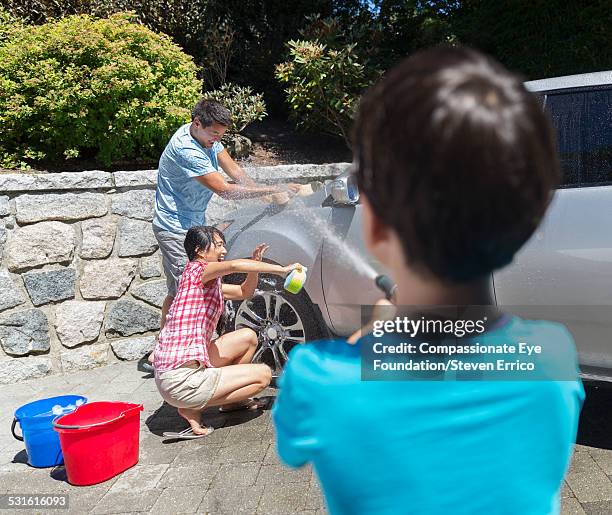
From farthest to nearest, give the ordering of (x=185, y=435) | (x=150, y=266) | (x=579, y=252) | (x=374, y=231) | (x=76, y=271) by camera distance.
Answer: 1. (x=150, y=266)
2. (x=76, y=271)
3. (x=185, y=435)
4. (x=579, y=252)
5. (x=374, y=231)

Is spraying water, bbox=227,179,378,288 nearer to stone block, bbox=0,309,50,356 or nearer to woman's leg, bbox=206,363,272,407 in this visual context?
woman's leg, bbox=206,363,272,407

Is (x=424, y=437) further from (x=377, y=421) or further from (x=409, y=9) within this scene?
(x=409, y=9)

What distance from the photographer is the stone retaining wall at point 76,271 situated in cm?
510

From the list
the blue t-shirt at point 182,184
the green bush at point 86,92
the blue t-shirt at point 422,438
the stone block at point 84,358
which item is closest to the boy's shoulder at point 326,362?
the blue t-shirt at point 422,438

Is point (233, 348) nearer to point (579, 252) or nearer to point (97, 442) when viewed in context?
point (97, 442)

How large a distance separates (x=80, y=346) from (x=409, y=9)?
6889 millimetres

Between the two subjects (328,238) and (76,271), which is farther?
(76,271)

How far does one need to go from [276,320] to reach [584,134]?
2157 millimetres

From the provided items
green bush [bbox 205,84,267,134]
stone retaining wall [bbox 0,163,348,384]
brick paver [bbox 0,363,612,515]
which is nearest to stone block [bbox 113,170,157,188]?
stone retaining wall [bbox 0,163,348,384]

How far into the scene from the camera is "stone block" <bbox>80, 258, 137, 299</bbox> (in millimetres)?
5332

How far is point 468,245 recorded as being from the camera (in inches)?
29.7

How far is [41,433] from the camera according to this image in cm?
365

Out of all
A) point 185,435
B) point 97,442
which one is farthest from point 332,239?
point 97,442

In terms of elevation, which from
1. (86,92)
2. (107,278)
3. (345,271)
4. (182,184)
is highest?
Result: (86,92)
